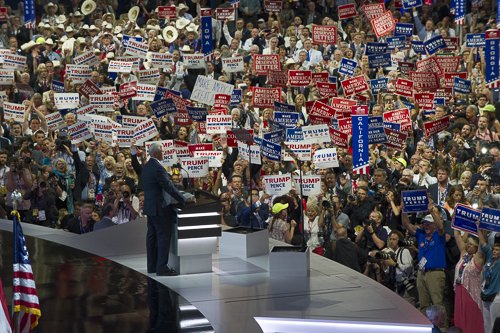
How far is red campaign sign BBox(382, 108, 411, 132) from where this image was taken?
1970cm

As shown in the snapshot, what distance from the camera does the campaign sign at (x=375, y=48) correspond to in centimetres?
2322

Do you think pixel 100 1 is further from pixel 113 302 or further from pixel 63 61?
pixel 113 302

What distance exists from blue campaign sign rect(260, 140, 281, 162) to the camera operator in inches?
85.5

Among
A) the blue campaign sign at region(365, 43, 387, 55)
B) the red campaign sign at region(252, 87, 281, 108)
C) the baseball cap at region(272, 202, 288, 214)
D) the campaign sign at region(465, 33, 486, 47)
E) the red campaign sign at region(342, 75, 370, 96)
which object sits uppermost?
the campaign sign at region(465, 33, 486, 47)

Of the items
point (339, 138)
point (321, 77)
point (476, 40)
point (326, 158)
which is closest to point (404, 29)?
point (476, 40)

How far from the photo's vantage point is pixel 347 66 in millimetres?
22203

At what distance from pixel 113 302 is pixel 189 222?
149 cm

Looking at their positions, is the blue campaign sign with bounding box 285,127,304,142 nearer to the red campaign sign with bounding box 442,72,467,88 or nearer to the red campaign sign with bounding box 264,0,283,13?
the red campaign sign with bounding box 442,72,467,88

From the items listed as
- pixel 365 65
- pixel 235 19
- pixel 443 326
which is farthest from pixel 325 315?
pixel 235 19

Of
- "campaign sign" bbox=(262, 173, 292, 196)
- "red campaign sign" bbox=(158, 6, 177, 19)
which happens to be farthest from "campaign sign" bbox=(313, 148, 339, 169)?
"red campaign sign" bbox=(158, 6, 177, 19)

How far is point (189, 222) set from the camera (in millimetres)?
13336

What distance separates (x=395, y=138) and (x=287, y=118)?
1.81 meters

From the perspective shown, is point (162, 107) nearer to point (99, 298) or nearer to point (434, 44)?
point (434, 44)

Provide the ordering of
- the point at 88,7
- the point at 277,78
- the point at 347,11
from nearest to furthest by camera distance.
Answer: the point at 277,78, the point at 347,11, the point at 88,7
